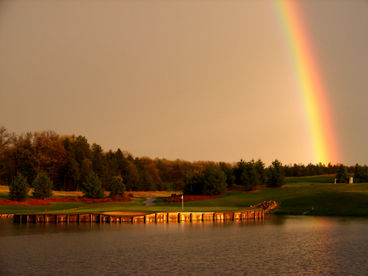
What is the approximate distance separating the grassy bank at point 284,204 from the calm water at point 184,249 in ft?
46.6

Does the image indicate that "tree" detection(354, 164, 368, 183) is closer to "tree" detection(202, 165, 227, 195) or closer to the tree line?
the tree line

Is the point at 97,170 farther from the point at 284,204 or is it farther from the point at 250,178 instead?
the point at 284,204

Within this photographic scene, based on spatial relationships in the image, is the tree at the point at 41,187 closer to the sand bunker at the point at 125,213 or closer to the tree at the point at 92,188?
the tree at the point at 92,188

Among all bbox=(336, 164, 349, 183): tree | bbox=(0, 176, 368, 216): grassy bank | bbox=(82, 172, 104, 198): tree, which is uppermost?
bbox=(336, 164, 349, 183): tree

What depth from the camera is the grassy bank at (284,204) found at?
69.2 meters

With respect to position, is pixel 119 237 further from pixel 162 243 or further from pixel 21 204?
pixel 21 204

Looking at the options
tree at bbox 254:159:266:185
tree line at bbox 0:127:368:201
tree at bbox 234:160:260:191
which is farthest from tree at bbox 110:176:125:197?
tree at bbox 254:159:266:185

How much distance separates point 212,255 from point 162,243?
6954 mm

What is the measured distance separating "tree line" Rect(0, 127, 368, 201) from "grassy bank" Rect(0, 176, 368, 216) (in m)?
6.28

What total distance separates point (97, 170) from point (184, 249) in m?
107

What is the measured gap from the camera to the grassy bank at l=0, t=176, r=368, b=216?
6919 centimetres

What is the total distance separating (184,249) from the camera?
3738 centimetres

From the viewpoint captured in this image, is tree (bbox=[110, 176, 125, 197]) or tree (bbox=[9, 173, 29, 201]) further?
tree (bbox=[110, 176, 125, 197])

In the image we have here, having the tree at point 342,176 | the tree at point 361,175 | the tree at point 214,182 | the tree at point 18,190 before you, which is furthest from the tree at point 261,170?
the tree at point 18,190
